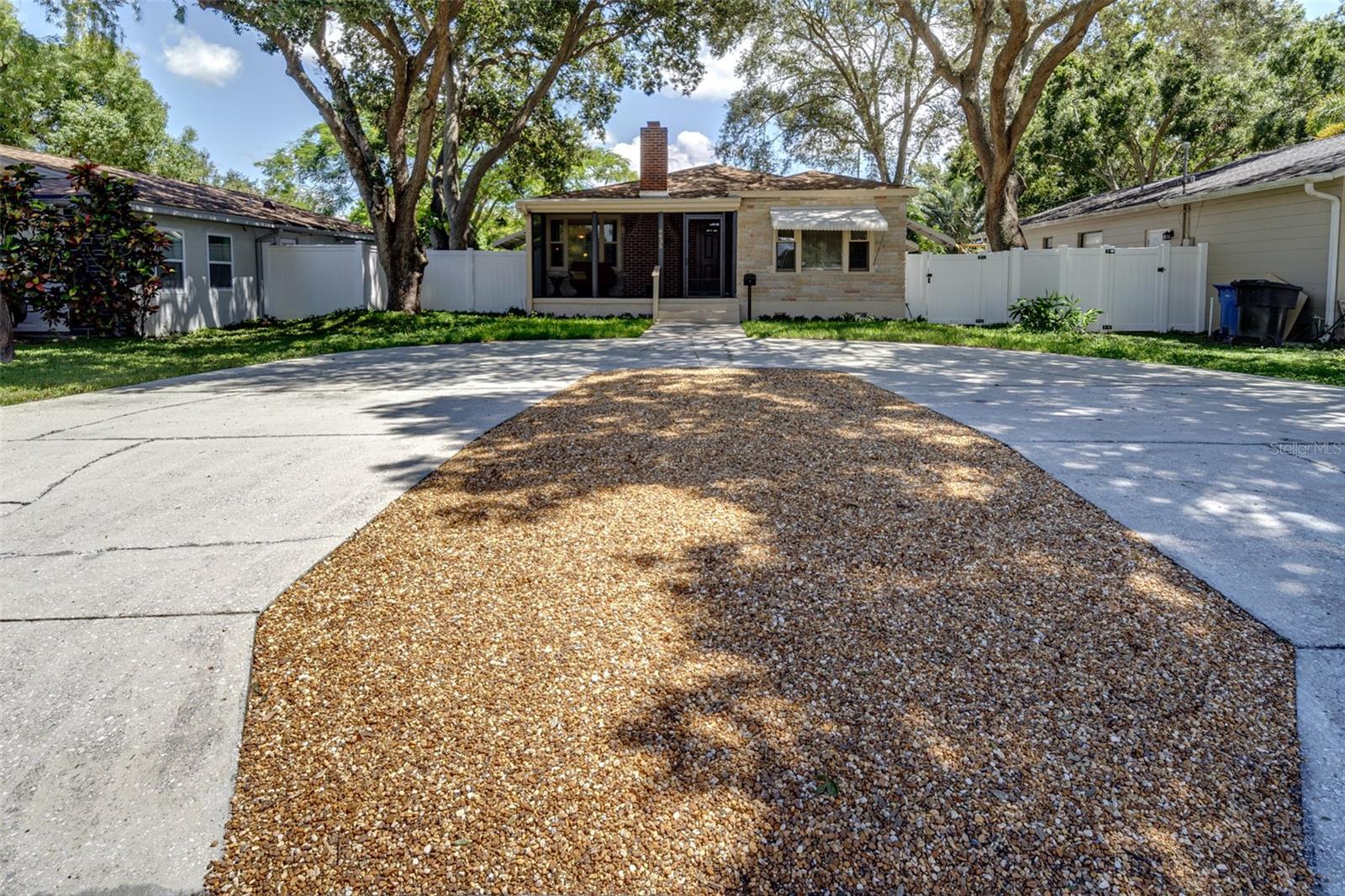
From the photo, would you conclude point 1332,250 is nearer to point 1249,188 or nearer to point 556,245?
point 1249,188

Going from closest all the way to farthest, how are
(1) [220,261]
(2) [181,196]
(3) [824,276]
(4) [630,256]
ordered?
(2) [181,196], (1) [220,261], (3) [824,276], (4) [630,256]

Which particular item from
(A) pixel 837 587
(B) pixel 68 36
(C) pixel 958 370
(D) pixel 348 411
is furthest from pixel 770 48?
(A) pixel 837 587

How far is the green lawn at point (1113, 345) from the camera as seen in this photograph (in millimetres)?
10797

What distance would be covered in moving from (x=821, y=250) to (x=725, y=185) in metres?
2.96

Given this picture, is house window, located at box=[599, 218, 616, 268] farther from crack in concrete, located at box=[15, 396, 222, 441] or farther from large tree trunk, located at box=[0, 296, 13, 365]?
crack in concrete, located at box=[15, 396, 222, 441]

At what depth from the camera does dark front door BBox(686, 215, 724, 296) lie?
22.2 m

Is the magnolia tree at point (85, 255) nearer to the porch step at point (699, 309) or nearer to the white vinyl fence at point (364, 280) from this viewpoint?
the white vinyl fence at point (364, 280)

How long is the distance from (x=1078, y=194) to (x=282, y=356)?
30.4 metres

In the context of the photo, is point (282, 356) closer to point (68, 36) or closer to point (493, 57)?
point (68, 36)

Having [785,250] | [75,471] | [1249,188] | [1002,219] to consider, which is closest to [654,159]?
[785,250]

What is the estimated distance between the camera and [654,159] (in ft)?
67.9

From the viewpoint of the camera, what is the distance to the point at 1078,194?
110ft

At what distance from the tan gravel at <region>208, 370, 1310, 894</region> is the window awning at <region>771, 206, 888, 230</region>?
15.0 metres

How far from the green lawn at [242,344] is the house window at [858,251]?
5023mm
